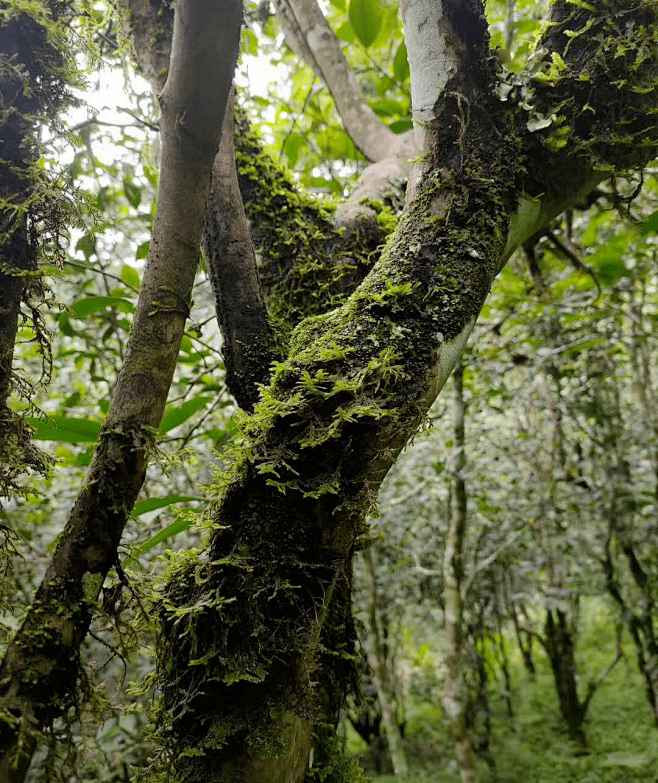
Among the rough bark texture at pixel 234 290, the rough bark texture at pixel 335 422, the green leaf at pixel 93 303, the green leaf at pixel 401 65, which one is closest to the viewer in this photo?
the rough bark texture at pixel 335 422

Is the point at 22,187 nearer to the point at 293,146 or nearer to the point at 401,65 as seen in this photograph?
the point at 293,146

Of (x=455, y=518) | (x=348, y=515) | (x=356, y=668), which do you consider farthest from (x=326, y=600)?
(x=455, y=518)

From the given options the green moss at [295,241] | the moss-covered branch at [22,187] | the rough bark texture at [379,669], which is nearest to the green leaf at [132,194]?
the green moss at [295,241]

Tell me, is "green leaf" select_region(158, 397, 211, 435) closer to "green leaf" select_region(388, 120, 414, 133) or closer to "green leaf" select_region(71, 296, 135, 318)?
"green leaf" select_region(71, 296, 135, 318)

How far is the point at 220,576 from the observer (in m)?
0.83

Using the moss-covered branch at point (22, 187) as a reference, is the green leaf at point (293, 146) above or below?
above

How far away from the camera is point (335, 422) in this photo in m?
0.79

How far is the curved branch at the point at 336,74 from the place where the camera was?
5.78ft

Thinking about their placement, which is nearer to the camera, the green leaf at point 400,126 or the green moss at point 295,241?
the green moss at point 295,241

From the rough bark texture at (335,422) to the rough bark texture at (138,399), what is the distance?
15 centimetres

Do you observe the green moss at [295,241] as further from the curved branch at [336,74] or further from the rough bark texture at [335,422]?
the curved branch at [336,74]

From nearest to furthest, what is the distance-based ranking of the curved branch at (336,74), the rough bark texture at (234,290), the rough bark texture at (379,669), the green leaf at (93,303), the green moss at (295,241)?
the rough bark texture at (234,290), the green moss at (295,241), the green leaf at (93,303), the curved branch at (336,74), the rough bark texture at (379,669)

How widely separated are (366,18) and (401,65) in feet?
0.63

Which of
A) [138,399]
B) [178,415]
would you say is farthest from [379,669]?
[138,399]
